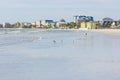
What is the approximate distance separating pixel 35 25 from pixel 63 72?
176m

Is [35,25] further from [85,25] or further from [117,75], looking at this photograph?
[117,75]

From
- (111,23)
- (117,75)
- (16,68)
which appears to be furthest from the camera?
(111,23)

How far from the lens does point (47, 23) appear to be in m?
188

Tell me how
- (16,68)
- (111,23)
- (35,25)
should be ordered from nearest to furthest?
(16,68) → (111,23) → (35,25)

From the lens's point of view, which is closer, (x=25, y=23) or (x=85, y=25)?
(x=85, y=25)

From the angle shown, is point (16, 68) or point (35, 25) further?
point (35, 25)

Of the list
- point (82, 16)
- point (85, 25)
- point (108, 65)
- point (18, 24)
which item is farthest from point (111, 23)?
point (108, 65)

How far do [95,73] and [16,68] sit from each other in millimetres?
3402

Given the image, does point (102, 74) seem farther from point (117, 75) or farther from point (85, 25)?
point (85, 25)

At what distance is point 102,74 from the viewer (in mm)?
12047

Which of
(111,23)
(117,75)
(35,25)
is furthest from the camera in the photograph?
(35,25)

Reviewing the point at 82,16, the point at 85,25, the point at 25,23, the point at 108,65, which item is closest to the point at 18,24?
the point at 25,23

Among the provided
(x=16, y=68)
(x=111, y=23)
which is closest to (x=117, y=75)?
(x=16, y=68)

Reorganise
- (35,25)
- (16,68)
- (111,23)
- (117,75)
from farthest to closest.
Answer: (35,25) < (111,23) < (16,68) < (117,75)
